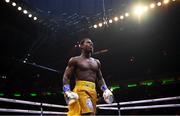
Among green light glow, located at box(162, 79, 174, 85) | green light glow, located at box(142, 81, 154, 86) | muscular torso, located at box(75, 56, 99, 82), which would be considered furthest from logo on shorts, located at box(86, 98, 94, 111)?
green light glow, located at box(142, 81, 154, 86)

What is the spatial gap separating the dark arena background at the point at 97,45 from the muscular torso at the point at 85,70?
3.75 m

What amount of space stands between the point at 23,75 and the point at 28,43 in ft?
5.99

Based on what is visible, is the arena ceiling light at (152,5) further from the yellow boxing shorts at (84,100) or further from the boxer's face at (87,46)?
the yellow boxing shorts at (84,100)

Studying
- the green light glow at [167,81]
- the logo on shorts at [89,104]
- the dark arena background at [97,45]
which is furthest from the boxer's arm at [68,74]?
the green light glow at [167,81]

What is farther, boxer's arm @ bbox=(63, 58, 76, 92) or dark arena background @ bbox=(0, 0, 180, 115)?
dark arena background @ bbox=(0, 0, 180, 115)

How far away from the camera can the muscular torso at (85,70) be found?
3.58m

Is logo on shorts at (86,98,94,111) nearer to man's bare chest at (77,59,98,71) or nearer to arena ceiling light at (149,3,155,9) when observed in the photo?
man's bare chest at (77,59,98,71)

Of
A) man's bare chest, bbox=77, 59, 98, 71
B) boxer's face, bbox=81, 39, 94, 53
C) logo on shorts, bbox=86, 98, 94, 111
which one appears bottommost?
logo on shorts, bbox=86, 98, 94, 111

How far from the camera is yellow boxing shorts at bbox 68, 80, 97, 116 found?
11.0ft

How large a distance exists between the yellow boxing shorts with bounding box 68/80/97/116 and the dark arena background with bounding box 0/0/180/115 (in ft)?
12.6

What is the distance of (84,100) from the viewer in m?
3.38

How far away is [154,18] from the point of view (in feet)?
28.1

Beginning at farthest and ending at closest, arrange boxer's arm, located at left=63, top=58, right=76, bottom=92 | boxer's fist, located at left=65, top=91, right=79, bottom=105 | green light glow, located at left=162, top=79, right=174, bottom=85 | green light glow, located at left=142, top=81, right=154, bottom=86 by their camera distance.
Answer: green light glow, located at left=142, top=81, right=154, bottom=86, green light glow, located at left=162, top=79, right=174, bottom=85, boxer's arm, located at left=63, top=58, right=76, bottom=92, boxer's fist, located at left=65, top=91, right=79, bottom=105

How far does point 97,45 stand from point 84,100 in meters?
6.79
